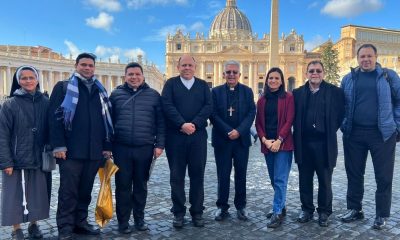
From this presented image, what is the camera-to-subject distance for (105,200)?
439cm

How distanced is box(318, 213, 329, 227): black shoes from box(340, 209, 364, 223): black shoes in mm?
290

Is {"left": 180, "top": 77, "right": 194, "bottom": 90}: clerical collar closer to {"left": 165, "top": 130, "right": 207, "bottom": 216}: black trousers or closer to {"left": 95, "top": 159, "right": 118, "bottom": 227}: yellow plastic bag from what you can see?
{"left": 165, "top": 130, "right": 207, "bottom": 216}: black trousers

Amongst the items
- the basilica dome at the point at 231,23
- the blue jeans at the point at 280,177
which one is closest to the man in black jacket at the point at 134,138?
the blue jeans at the point at 280,177

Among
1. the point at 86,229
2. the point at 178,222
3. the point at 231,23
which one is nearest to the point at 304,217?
the point at 178,222

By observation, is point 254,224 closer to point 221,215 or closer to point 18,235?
point 221,215

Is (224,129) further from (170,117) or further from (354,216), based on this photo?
(354,216)

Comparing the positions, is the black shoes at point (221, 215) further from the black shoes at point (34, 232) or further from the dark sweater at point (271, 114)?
the black shoes at point (34, 232)

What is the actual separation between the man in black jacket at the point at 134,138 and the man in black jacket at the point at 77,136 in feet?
0.61

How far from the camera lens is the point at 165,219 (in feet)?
16.6

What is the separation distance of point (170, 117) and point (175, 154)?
53 centimetres

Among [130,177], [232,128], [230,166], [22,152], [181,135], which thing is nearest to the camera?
[22,152]

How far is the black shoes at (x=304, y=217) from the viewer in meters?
4.85

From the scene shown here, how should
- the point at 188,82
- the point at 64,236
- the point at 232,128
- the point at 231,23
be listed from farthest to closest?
the point at 231,23 → the point at 232,128 → the point at 188,82 → the point at 64,236

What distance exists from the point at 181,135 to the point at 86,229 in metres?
1.74
